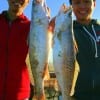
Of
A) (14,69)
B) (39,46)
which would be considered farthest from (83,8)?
(14,69)

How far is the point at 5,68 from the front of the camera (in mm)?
9133

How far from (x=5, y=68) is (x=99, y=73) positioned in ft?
5.91

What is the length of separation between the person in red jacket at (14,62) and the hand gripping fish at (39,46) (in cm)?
135

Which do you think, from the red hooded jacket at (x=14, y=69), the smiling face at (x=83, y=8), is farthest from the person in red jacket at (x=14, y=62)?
the smiling face at (x=83, y=8)

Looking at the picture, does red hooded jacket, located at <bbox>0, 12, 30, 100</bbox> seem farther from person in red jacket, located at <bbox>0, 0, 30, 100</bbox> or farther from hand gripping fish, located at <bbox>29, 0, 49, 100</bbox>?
hand gripping fish, located at <bbox>29, 0, 49, 100</bbox>

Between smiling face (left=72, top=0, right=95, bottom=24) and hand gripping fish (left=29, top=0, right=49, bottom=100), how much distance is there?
3.94ft

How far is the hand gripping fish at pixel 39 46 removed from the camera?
7.55 meters

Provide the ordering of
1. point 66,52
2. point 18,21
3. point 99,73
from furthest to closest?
point 18,21 < point 99,73 < point 66,52

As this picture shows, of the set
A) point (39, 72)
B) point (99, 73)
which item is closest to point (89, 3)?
point (99, 73)

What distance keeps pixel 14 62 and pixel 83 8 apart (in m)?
1.67

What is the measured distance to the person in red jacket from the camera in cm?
910

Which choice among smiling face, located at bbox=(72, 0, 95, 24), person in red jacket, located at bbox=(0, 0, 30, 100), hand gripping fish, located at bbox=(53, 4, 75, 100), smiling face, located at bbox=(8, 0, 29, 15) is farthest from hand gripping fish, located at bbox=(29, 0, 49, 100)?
smiling face, located at bbox=(8, 0, 29, 15)

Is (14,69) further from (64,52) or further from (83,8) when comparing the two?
(64,52)

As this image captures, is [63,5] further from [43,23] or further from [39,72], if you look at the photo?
[39,72]
